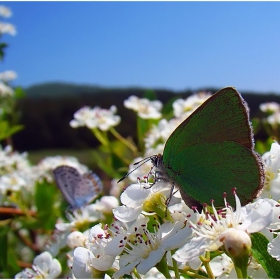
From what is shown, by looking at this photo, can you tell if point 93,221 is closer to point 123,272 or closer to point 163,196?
point 163,196

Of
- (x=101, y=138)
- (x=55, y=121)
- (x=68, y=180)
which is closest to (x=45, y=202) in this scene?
(x=101, y=138)

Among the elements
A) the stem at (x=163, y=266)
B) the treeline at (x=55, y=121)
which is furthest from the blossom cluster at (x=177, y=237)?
the treeline at (x=55, y=121)

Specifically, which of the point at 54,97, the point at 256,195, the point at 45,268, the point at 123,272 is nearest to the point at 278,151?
the point at 256,195

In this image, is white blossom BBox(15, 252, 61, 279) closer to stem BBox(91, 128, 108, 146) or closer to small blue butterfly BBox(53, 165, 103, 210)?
small blue butterfly BBox(53, 165, 103, 210)

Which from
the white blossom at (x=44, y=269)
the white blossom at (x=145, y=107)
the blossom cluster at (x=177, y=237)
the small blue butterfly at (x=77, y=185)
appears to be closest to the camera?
the blossom cluster at (x=177, y=237)

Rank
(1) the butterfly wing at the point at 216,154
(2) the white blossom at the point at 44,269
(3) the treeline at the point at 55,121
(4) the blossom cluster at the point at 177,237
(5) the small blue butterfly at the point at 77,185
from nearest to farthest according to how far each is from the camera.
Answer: (4) the blossom cluster at the point at 177,237
(1) the butterfly wing at the point at 216,154
(2) the white blossom at the point at 44,269
(5) the small blue butterfly at the point at 77,185
(3) the treeline at the point at 55,121

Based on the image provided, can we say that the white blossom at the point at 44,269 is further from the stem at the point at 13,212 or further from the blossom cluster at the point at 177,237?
the stem at the point at 13,212

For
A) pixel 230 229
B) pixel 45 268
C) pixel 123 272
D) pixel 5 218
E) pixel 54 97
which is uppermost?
pixel 230 229
